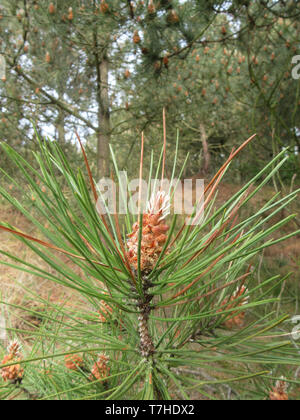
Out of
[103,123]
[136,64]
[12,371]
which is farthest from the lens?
[103,123]

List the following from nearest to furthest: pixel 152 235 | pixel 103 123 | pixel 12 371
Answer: pixel 152 235 < pixel 12 371 < pixel 103 123

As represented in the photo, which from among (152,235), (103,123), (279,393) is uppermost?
(103,123)

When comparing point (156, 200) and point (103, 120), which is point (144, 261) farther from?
point (103, 120)

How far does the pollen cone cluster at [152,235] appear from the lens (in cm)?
27

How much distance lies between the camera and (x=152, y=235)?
10.6 inches

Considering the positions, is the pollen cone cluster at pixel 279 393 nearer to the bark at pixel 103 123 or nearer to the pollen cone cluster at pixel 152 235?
the pollen cone cluster at pixel 152 235

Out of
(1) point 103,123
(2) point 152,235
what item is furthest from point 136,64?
(2) point 152,235

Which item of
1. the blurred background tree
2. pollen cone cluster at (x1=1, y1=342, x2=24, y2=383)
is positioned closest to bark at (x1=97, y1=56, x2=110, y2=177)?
the blurred background tree

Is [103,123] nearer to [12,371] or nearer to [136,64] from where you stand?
[136,64]

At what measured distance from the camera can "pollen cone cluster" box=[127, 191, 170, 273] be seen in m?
0.27

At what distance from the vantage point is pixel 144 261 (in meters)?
0.27

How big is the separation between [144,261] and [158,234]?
3 centimetres

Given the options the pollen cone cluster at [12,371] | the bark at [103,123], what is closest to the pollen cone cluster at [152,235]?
the pollen cone cluster at [12,371]

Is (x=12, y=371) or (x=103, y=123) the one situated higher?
(x=103, y=123)
